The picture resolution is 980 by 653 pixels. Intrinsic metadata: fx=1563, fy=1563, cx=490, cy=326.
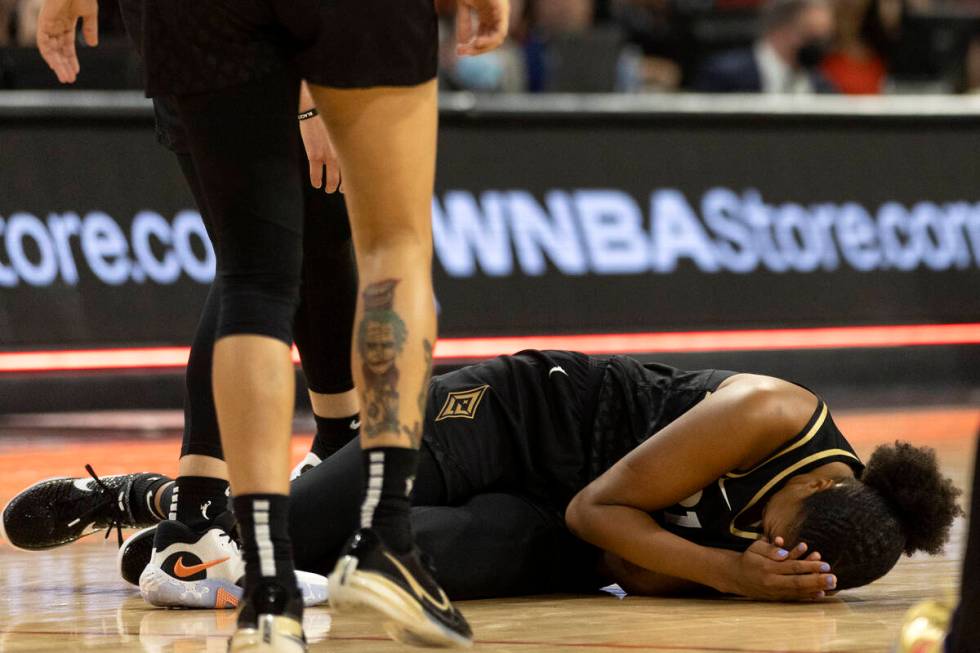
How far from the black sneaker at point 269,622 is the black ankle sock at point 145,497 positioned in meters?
1.12

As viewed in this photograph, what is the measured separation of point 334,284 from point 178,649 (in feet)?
3.20

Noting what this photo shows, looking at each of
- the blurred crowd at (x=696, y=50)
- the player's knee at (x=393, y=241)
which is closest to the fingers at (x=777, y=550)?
the player's knee at (x=393, y=241)

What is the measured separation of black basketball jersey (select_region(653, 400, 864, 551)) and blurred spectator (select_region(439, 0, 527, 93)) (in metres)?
4.60

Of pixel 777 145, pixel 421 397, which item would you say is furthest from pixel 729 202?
pixel 421 397

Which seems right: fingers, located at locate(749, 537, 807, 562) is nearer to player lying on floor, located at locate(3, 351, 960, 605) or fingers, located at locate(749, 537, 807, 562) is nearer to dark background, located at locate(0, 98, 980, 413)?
player lying on floor, located at locate(3, 351, 960, 605)

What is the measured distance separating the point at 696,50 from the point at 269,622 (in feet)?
21.9

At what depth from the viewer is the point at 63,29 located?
3004 millimetres

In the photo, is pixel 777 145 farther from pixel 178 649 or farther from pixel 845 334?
pixel 178 649

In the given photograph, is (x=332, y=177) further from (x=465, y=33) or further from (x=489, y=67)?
(x=489, y=67)

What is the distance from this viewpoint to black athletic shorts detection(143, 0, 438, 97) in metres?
2.13

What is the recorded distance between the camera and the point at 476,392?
2988mm

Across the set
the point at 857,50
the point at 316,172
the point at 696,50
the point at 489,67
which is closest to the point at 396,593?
the point at 316,172

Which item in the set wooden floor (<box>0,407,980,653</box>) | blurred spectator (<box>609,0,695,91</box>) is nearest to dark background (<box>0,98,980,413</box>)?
blurred spectator (<box>609,0,695,91</box>)

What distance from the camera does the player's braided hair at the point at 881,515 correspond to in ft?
8.52
